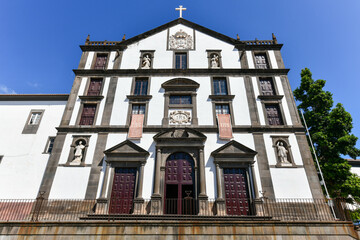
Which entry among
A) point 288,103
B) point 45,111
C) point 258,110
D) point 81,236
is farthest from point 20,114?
point 288,103

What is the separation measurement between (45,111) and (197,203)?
15.4 meters

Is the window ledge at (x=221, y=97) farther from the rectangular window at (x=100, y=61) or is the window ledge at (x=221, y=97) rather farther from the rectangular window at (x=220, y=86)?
the rectangular window at (x=100, y=61)

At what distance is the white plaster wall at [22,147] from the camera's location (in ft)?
48.8

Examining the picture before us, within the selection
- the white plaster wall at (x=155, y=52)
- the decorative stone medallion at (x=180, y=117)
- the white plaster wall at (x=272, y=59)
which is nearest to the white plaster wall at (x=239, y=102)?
the white plaster wall at (x=272, y=59)

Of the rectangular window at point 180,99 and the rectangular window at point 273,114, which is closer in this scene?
the rectangular window at point 273,114

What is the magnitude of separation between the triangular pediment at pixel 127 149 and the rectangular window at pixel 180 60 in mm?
8614

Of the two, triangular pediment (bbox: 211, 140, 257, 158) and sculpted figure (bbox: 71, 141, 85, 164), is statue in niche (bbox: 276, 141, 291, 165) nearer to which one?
triangular pediment (bbox: 211, 140, 257, 158)

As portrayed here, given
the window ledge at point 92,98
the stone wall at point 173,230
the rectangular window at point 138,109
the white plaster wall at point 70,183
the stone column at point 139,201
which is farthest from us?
the window ledge at point 92,98

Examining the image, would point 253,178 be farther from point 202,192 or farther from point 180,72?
point 180,72

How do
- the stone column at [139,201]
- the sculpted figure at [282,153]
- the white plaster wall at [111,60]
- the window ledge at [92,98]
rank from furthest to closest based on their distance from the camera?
the white plaster wall at [111,60], the window ledge at [92,98], the sculpted figure at [282,153], the stone column at [139,201]

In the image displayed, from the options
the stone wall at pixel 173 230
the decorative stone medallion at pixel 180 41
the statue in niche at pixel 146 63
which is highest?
the decorative stone medallion at pixel 180 41

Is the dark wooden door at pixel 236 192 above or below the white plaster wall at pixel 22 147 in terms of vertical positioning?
below

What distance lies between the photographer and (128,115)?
16.6 m

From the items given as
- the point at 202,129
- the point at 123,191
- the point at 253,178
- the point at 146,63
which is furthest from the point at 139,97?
the point at 253,178
